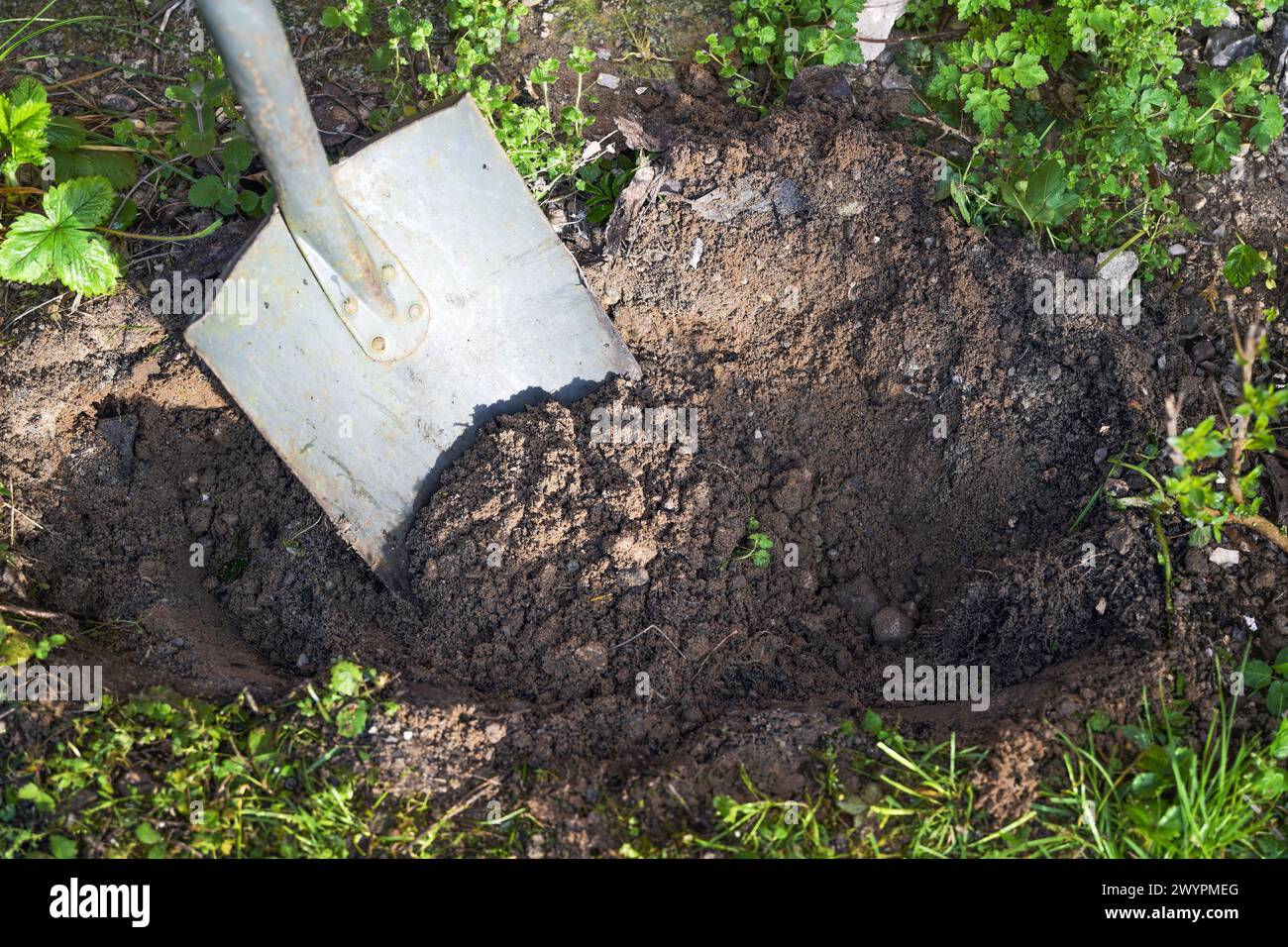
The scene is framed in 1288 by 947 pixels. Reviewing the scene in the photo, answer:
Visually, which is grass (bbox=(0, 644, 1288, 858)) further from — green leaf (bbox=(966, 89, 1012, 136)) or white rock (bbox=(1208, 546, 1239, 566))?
green leaf (bbox=(966, 89, 1012, 136))

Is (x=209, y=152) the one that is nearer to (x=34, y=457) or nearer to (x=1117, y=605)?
(x=34, y=457)

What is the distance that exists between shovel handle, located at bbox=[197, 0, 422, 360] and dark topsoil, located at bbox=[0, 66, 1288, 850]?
45cm

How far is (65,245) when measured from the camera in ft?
8.41

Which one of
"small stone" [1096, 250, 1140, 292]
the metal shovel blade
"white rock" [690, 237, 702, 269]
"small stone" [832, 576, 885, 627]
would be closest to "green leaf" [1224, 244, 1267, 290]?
"small stone" [1096, 250, 1140, 292]

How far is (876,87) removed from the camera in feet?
10.2

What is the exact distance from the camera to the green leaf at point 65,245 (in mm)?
2539

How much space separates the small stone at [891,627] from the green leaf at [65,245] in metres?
2.27

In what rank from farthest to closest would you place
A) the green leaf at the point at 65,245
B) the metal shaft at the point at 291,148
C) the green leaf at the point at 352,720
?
the green leaf at the point at 65,245
the green leaf at the point at 352,720
the metal shaft at the point at 291,148

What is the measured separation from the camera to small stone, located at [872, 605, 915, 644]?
2562mm

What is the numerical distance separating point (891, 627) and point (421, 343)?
56.9 inches

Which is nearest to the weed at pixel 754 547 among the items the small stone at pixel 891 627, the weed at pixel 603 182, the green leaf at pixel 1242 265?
the small stone at pixel 891 627

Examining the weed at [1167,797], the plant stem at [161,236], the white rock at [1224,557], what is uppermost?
the plant stem at [161,236]

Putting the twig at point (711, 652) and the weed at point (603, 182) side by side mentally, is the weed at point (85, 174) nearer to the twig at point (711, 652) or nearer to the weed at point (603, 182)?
the weed at point (603, 182)

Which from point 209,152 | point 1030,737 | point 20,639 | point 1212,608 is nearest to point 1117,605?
point 1212,608
